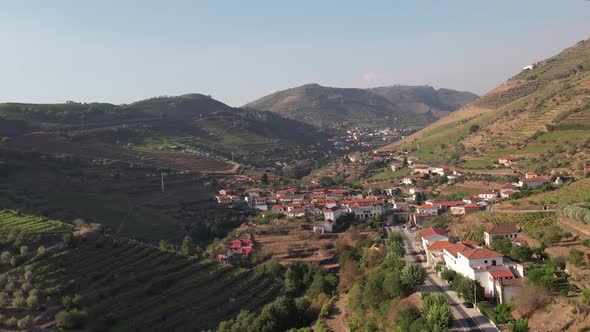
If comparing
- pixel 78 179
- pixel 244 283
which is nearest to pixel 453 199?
pixel 244 283

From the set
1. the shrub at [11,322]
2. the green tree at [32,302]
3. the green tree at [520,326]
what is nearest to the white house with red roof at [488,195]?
the green tree at [520,326]

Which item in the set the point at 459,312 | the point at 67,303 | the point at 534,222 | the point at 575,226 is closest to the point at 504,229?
the point at 534,222

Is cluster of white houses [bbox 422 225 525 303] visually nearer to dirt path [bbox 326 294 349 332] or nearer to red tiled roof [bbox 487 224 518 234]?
red tiled roof [bbox 487 224 518 234]

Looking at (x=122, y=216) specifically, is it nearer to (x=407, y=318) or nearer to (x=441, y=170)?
(x=407, y=318)

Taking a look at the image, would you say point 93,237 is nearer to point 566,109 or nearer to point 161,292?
point 161,292

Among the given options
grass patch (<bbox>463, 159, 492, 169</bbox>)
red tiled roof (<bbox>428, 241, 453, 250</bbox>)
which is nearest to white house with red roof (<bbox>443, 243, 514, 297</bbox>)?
red tiled roof (<bbox>428, 241, 453, 250</bbox>)

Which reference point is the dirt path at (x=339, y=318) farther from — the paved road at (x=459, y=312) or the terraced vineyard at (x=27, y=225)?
the terraced vineyard at (x=27, y=225)

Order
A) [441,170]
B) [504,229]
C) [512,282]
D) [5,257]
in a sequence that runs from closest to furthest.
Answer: [512,282], [5,257], [504,229], [441,170]
